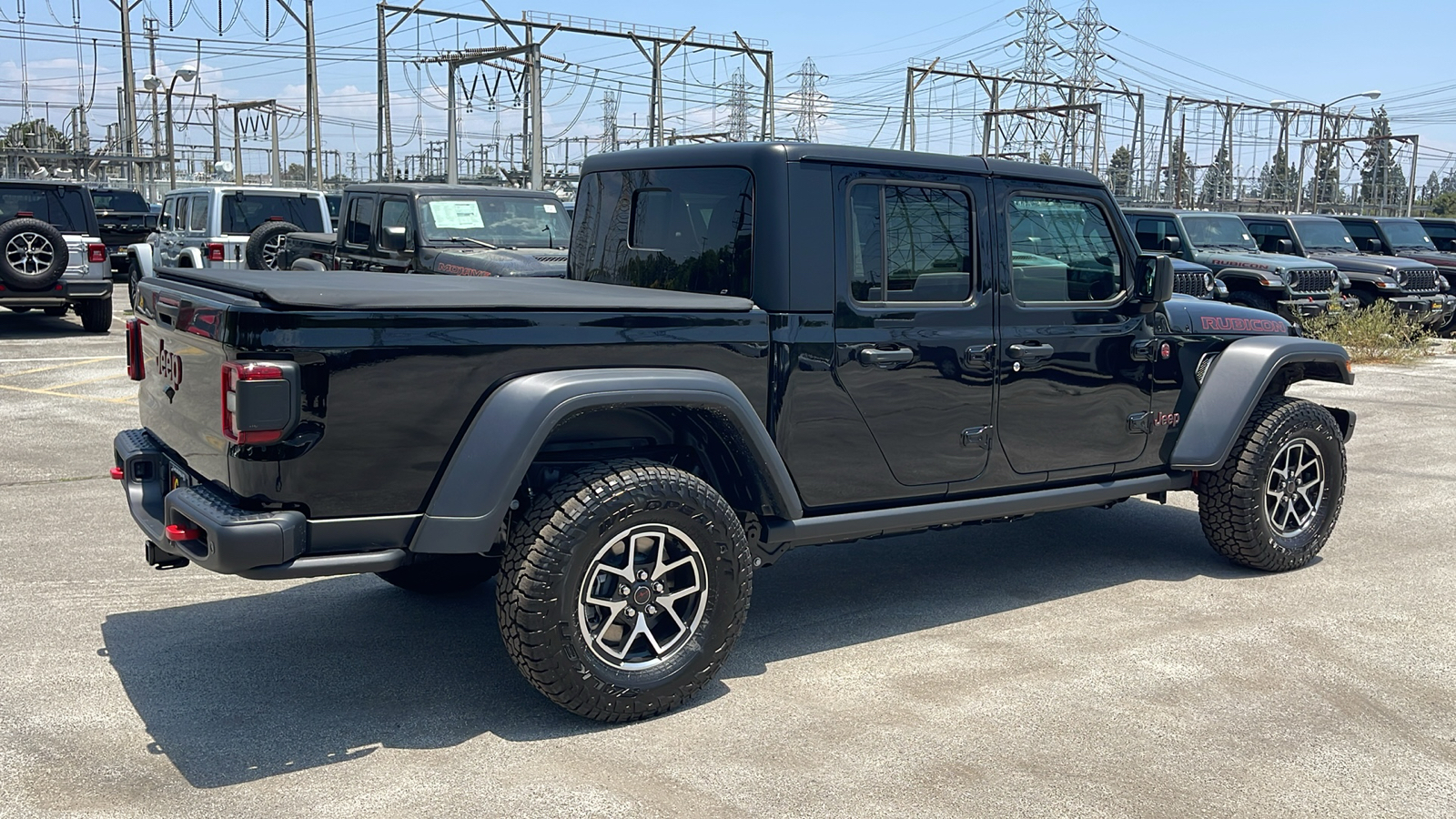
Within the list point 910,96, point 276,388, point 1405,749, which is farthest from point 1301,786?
point 910,96

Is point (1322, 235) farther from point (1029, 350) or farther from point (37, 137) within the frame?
point (37, 137)

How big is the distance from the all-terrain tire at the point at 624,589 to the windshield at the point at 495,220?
25.3 feet

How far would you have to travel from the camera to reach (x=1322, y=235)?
19.4m

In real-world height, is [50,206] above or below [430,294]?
above

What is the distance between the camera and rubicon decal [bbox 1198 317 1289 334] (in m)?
5.92

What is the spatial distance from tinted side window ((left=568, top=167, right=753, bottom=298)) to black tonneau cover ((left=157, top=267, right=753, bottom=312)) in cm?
15

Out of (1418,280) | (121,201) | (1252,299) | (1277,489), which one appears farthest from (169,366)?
(121,201)

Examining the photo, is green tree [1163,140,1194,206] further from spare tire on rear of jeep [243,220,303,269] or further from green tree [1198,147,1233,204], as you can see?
spare tire on rear of jeep [243,220,303,269]

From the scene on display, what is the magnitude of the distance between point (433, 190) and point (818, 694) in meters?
8.44

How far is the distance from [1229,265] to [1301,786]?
13712 millimetres

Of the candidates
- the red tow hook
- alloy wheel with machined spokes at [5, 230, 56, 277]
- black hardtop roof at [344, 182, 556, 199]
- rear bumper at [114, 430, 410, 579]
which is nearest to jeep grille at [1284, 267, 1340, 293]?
black hardtop roof at [344, 182, 556, 199]

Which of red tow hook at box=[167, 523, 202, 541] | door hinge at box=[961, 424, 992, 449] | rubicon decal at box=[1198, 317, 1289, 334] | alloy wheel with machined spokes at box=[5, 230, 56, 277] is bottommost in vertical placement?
red tow hook at box=[167, 523, 202, 541]

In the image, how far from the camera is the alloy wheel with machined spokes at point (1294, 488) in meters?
6.00

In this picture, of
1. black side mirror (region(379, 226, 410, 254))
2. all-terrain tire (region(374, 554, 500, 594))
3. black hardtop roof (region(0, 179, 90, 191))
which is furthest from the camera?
black hardtop roof (region(0, 179, 90, 191))
